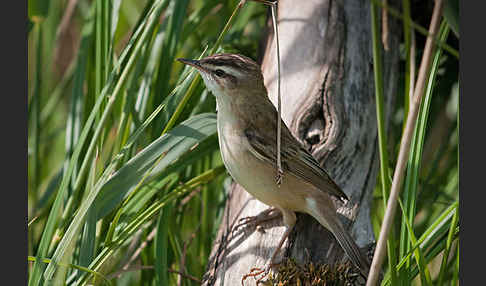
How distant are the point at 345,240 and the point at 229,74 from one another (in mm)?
949

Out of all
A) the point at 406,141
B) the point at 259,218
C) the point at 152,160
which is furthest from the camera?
the point at 259,218

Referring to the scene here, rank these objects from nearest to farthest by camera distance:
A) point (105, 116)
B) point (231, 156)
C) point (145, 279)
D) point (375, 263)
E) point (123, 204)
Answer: point (375, 263)
point (105, 116)
point (123, 204)
point (231, 156)
point (145, 279)

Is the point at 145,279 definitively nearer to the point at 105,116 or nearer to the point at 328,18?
the point at 105,116

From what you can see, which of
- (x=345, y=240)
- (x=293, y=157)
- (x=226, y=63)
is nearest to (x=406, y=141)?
(x=345, y=240)

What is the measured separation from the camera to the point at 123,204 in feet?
7.55

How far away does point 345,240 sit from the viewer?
Result: 2.39m

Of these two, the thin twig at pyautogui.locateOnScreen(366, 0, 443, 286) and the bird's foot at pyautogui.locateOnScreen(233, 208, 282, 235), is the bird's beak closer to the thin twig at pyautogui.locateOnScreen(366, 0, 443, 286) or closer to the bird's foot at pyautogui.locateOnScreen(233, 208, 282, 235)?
the bird's foot at pyautogui.locateOnScreen(233, 208, 282, 235)

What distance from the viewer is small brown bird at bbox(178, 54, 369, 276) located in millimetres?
2520

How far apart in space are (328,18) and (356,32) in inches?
7.4

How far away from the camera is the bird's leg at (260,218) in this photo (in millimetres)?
2605

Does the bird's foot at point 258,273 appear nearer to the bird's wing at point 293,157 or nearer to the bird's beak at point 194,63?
the bird's wing at point 293,157

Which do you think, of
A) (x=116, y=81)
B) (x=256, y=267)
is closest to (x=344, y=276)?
(x=256, y=267)

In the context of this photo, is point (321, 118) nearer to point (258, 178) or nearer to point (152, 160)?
point (258, 178)

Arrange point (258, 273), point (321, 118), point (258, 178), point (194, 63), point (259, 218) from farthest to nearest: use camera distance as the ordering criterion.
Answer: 1. point (321, 118)
2. point (259, 218)
3. point (258, 178)
4. point (194, 63)
5. point (258, 273)
